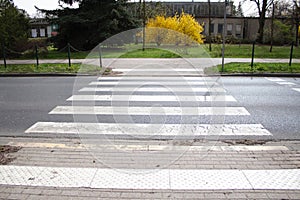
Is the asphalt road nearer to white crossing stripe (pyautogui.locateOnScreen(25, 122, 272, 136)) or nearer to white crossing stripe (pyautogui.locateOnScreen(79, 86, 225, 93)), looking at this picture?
white crossing stripe (pyautogui.locateOnScreen(25, 122, 272, 136))

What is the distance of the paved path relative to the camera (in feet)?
10.4

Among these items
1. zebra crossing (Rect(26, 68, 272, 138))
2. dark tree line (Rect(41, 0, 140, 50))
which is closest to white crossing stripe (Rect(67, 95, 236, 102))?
zebra crossing (Rect(26, 68, 272, 138))

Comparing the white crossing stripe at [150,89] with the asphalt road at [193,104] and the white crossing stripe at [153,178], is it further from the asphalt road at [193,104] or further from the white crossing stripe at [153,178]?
the white crossing stripe at [153,178]

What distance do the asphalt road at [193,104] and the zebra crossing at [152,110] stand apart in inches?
5.5

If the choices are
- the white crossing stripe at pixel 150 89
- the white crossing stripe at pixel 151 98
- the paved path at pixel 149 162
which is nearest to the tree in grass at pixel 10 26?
the white crossing stripe at pixel 150 89

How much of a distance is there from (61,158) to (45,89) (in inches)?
234

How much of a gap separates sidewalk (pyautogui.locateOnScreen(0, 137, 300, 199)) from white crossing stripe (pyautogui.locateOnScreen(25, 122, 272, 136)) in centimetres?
45

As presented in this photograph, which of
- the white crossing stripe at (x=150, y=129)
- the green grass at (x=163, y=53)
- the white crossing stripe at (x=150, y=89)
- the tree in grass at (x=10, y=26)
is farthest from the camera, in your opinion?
the tree in grass at (x=10, y=26)

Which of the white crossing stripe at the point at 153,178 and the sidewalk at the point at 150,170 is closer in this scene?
the sidewalk at the point at 150,170

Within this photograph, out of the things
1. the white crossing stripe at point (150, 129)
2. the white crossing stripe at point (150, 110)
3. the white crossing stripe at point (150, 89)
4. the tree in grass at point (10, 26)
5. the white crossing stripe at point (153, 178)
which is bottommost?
the white crossing stripe at point (153, 178)

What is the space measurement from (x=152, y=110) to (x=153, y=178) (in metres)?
3.28

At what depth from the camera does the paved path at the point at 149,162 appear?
3180mm

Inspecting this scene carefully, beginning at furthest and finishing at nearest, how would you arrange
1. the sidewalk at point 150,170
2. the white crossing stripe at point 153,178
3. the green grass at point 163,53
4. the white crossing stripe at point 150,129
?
the green grass at point 163,53, the white crossing stripe at point 150,129, the white crossing stripe at point 153,178, the sidewalk at point 150,170

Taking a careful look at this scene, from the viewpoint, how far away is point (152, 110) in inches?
261
